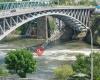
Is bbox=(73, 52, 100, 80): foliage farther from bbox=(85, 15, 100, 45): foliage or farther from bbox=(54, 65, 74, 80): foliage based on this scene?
bbox=(85, 15, 100, 45): foliage

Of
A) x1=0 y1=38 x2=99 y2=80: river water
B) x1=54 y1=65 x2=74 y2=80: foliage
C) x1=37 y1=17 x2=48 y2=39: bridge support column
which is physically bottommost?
x1=37 y1=17 x2=48 y2=39: bridge support column

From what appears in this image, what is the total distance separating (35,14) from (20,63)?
3062cm

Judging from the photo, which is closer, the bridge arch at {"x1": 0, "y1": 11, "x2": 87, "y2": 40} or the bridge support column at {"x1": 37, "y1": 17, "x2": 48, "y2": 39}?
the bridge arch at {"x1": 0, "y1": 11, "x2": 87, "y2": 40}

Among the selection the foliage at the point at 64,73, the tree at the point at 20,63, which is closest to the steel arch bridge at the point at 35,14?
the tree at the point at 20,63

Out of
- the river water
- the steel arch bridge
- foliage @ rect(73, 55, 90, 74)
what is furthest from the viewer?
the river water

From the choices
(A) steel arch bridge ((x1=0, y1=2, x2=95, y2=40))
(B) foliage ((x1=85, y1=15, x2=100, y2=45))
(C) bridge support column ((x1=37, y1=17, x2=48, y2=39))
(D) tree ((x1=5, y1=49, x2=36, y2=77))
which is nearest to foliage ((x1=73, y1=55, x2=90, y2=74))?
(D) tree ((x1=5, y1=49, x2=36, y2=77))

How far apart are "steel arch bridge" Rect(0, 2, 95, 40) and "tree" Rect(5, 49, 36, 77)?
8.29 metres

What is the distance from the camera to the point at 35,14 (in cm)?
7319

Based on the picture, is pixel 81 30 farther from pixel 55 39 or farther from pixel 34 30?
pixel 34 30

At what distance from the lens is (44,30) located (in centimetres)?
11600

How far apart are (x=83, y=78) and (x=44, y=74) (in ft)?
59.9

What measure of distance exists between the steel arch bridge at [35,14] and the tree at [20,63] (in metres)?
8.29

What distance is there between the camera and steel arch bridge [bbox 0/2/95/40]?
55.5 metres

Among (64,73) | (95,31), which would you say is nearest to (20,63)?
(64,73)
